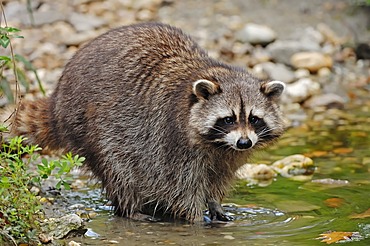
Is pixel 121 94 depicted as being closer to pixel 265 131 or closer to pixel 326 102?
pixel 265 131

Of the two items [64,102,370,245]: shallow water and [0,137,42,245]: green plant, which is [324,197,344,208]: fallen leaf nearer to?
[64,102,370,245]: shallow water

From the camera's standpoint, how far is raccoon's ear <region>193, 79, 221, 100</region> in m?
6.24

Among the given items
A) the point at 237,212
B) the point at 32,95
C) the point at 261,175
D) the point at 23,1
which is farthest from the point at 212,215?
the point at 23,1

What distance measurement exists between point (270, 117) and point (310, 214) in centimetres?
77

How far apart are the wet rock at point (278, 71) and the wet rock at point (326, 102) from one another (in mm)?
590

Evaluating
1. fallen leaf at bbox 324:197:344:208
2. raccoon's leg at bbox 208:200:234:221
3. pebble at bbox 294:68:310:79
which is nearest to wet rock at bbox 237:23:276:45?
pebble at bbox 294:68:310:79

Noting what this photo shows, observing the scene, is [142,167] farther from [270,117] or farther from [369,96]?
[369,96]

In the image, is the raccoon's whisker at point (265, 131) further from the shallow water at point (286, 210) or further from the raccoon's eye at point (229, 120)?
the shallow water at point (286, 210)

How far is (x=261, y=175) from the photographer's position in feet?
24.6

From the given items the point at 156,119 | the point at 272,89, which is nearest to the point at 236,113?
the point at 272,89

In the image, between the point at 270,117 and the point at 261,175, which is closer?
the point at 270,117

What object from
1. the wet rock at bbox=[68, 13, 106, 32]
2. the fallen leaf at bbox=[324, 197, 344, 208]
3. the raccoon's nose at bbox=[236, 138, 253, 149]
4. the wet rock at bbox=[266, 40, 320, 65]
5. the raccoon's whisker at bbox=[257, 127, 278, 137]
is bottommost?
the fallen leaf at bbox=[324, 197, 344, 208]

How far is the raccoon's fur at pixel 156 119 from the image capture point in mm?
6262

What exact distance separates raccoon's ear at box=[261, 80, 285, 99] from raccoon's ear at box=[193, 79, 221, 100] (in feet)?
1.14
